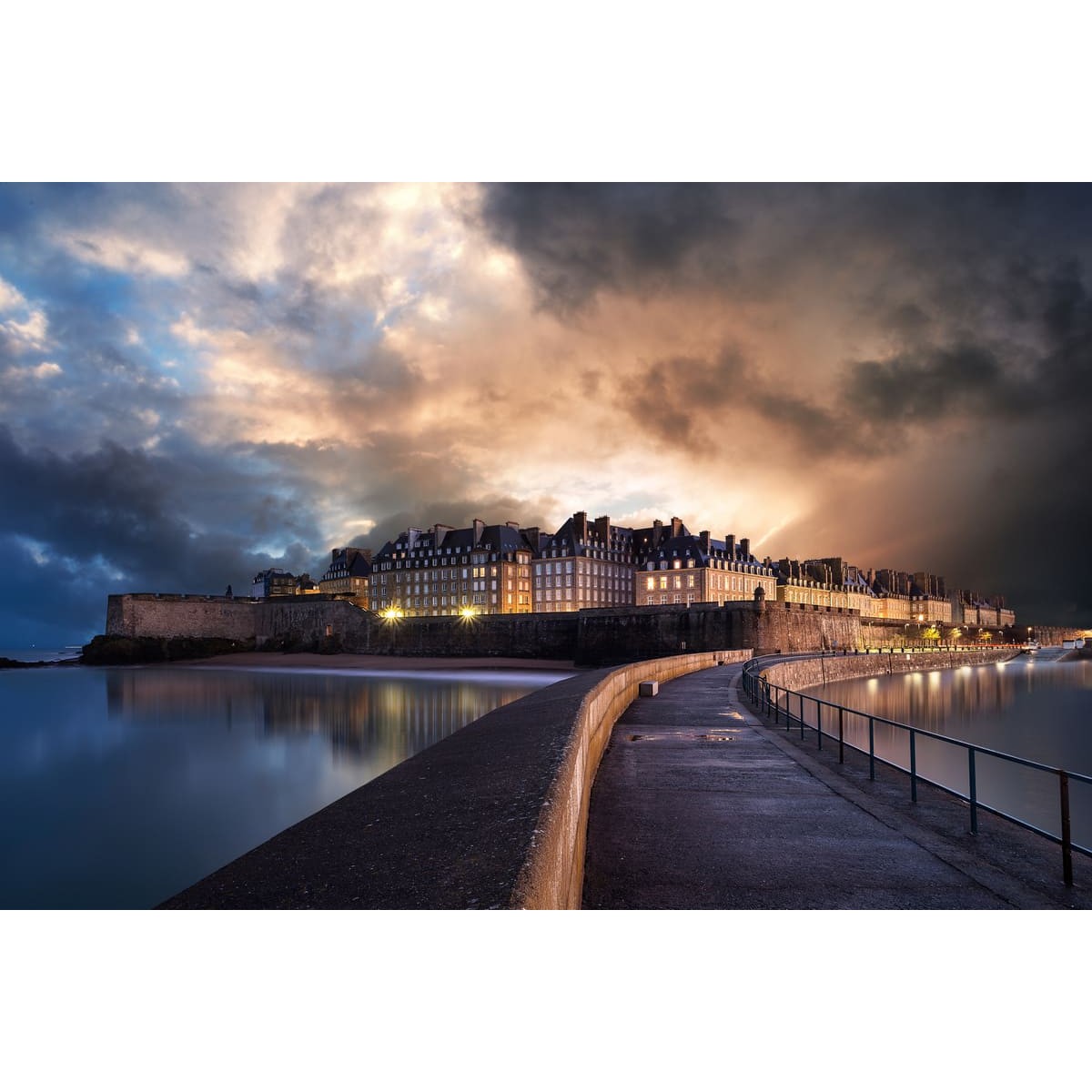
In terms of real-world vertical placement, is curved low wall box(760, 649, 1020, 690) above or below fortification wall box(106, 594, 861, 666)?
below

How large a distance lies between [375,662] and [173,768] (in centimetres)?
4321

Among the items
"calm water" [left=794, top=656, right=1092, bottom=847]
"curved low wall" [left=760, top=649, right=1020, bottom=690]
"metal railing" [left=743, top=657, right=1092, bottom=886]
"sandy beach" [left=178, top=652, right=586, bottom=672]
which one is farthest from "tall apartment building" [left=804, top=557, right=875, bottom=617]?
"metal railing" [left=743, top=657, right=1092, bottom=886]

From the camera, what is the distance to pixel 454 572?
8462 centimetres

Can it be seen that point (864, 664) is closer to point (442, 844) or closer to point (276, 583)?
point (442, 844)

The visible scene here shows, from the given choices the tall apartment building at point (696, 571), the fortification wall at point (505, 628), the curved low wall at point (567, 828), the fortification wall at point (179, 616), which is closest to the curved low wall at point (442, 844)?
the curved low wall at point (567, 828)

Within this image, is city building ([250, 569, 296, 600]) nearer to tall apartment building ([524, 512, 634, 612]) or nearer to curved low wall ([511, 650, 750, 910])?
tall apartment building ([524, 512, 634, 612])

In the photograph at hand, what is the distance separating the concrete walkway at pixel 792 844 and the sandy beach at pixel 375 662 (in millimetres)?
42446

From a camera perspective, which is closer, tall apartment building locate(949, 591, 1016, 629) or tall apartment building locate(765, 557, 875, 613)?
tall apartment building locate(765, 557, 875, 613)

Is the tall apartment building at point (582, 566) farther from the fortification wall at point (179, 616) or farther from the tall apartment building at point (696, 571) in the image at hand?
the fortification wall at point (179, 616)

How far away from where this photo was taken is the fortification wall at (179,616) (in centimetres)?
6838

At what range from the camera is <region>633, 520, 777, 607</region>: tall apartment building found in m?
74.3

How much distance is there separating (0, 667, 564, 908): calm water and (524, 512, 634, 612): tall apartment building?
3772cm

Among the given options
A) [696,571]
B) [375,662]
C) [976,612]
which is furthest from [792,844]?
[976,612]

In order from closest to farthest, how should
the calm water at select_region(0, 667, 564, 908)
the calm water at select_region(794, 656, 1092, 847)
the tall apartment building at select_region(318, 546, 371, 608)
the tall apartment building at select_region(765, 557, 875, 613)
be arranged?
the calm water at select_region(0, 667, 564, 908) < the calm water at select_region(794, 656, 1092, 847) < the tall apartment building at select_region(765, 557, 875, 613) < the tall apartment building at select_region(318, 546, 371, 608)
